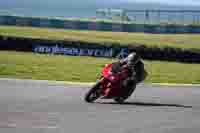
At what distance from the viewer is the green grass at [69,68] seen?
20.4 metres

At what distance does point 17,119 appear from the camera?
→ 10859 mm

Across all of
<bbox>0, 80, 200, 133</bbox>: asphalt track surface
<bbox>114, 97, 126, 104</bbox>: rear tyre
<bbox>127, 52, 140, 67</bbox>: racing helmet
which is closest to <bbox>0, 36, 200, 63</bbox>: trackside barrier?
<bbox>0, 80, 200, 133</bbox>: asphalt track surface

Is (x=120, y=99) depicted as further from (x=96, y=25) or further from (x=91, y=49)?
(x=96, y=25)

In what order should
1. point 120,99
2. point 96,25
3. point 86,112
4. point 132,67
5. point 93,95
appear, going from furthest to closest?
point 96,25, point 120,99, point 132,67, point 93,95, point 86,112

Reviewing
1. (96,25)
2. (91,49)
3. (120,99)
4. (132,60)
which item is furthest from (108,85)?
(96,25)

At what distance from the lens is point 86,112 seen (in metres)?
12.1

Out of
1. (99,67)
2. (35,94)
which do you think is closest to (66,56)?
(99,67)

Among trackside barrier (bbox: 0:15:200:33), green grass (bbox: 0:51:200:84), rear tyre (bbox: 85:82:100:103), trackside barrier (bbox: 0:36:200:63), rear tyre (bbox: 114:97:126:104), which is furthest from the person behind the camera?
trackside barrier (bbox: 0:15:200:33)

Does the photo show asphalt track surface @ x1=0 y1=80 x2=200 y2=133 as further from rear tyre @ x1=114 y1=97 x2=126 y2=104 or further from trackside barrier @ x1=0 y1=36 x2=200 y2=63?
trackside barrier @ x1=0 y1=36 x2=200 y2=63

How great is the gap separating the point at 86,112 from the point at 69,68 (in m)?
11.0

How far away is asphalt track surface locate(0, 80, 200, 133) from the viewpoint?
1044 centimetres

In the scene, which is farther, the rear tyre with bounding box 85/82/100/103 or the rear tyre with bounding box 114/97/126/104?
the rear tyre with bounding box 114/97/126/104

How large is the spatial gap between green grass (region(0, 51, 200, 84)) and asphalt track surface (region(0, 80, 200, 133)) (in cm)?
327

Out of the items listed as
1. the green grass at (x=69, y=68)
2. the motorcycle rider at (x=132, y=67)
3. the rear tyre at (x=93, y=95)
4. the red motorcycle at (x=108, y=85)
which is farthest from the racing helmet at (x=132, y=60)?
the green grass at (x=69, y=68)
